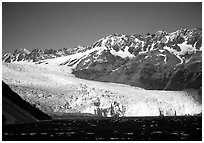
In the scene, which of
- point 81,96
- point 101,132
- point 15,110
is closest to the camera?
point 101,132

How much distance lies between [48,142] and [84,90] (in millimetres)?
119665

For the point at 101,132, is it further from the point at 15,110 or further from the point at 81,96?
the point at 81,96

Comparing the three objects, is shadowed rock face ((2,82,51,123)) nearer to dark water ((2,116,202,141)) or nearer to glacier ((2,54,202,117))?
dark water ((2,116,202,141))

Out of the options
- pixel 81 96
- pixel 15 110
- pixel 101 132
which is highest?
pixel 81 96

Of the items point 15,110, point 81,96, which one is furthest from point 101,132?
point 81,96

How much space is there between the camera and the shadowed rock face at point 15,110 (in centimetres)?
9988

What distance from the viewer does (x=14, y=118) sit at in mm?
103188

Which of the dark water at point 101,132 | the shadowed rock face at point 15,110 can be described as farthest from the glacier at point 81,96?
the dark water at point 101,132

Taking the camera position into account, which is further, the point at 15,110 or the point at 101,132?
the point at 15,110

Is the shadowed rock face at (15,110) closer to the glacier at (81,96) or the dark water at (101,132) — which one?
the dark water at (101,132)

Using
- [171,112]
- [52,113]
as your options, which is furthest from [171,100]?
[52,113]

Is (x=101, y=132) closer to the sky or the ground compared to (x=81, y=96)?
closer to the ground

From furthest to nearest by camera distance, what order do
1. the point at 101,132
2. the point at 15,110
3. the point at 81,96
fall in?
the point at 81,96, the point at 15,110, the point at 101,132

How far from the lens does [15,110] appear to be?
105 meters
